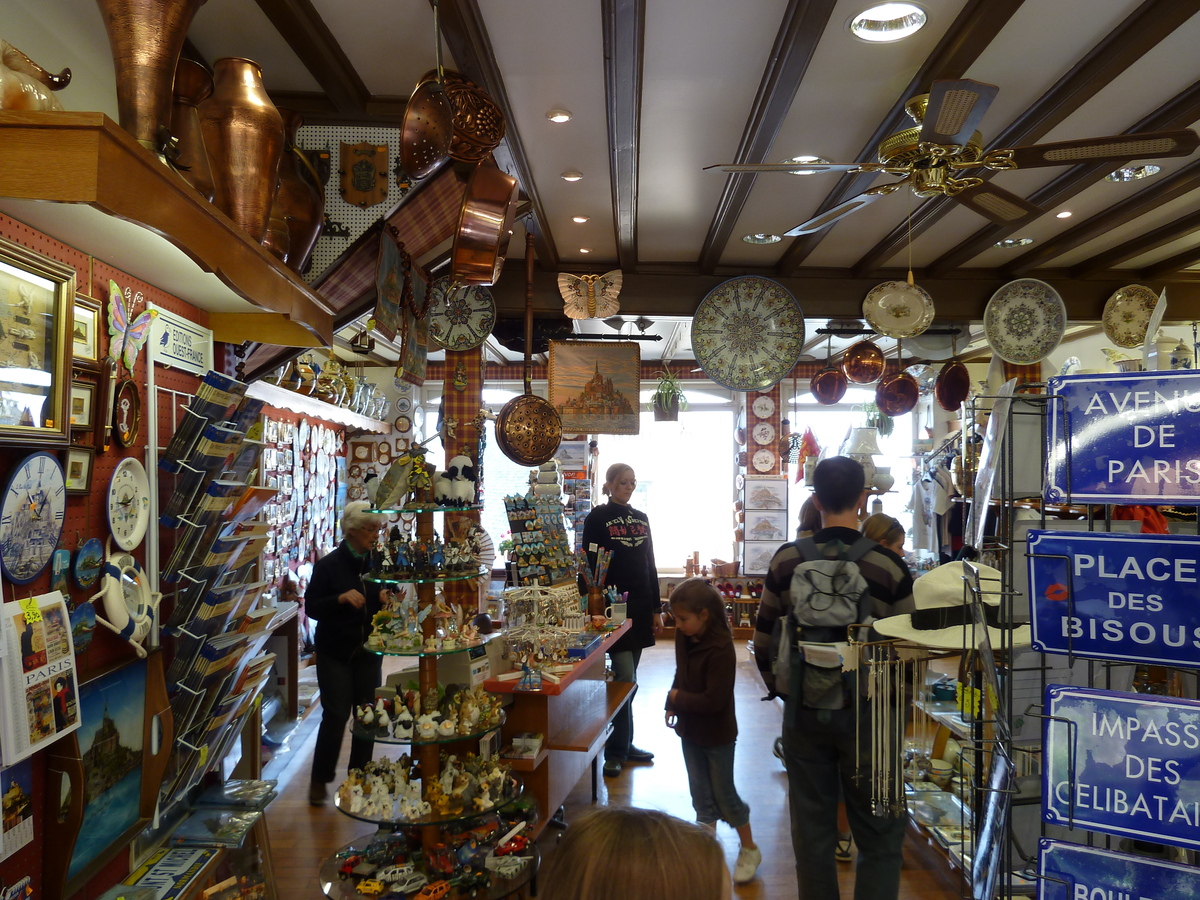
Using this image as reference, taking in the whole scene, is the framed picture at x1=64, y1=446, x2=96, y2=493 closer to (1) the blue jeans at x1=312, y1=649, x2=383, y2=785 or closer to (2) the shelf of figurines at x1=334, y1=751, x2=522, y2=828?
(2) the shelf of figurines at x1=334, y1=751, x2=522, y2=828

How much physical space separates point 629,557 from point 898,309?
7.23 feet

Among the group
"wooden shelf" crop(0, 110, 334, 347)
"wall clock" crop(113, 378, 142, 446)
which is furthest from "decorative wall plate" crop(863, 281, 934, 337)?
"wall clock" crop(113, 378, 142, 446)

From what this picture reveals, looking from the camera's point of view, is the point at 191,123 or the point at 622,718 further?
the point at 622,718

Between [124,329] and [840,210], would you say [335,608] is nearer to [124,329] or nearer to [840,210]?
[124,329]

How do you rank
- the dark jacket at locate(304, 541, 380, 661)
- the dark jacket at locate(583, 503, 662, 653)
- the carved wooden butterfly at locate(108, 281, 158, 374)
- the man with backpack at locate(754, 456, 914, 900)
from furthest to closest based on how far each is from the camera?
the dark jacket at locate(583, 503, 662, 653) < the dark jacket at locate(304, 541, 380, 661) < the man with backpack at locate(754, 456, 914, 900) < the carved wooden butterfly at locate(108, 281, 158, 374)

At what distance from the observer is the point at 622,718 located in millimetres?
5117

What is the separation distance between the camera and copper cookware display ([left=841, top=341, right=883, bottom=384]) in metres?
6.72

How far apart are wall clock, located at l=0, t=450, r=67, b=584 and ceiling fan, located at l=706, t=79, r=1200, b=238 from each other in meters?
2.38

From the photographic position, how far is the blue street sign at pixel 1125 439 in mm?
1277

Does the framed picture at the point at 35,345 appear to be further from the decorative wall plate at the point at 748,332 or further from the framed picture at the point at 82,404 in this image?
the decorative wall plate at the point at 748,332

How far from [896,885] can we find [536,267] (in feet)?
15.0

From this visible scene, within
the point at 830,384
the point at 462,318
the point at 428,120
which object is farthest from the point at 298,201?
the point at 830,384

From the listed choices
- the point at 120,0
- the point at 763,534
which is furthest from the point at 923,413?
the point at 120,0

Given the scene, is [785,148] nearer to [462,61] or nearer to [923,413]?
[462,61]
